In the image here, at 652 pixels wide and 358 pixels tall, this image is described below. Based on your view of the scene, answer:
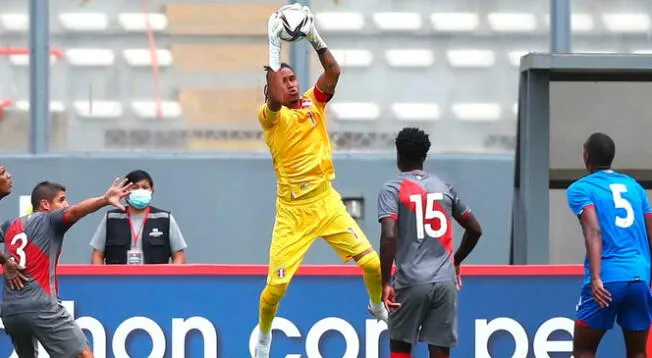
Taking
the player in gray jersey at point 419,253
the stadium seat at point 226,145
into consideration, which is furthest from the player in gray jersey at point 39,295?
the stadium seat at point 226,145

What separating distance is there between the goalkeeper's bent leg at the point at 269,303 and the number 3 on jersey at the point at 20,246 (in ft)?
5.51

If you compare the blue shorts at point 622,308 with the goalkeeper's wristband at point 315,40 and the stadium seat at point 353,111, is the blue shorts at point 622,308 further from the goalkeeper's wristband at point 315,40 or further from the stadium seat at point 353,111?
the stadium seat at point 353,111

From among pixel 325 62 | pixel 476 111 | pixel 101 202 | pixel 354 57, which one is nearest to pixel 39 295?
pixel 101 202

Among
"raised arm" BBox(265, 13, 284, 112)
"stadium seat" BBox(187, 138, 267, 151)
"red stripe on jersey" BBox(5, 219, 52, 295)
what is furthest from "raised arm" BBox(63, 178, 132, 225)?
"stadium seat" BBox(187, 138, 267, 151)

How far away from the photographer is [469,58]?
15.6m

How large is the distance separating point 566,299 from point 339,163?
15.2 feet

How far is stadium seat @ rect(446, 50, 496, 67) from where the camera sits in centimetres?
1554

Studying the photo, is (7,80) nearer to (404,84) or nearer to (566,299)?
Result: (404,84)

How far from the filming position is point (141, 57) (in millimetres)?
15484

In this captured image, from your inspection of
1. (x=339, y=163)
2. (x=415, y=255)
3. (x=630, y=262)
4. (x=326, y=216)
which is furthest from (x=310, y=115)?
(x=339, y=163)

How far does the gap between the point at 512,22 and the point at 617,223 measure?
633cm

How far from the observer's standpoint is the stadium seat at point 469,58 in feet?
51.0

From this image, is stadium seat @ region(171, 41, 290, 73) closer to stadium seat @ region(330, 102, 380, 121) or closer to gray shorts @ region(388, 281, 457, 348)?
stadium seat @ region(330, 102, 380, 121)

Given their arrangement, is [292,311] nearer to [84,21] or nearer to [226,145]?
[226,145]
